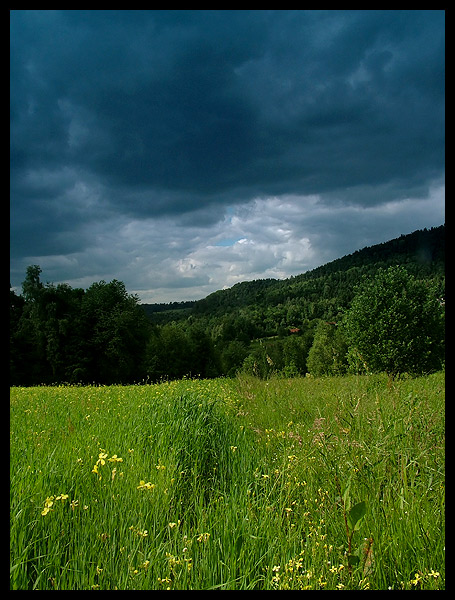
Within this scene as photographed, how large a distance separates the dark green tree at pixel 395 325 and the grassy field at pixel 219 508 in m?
19.9

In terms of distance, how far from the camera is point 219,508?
3.24 metres

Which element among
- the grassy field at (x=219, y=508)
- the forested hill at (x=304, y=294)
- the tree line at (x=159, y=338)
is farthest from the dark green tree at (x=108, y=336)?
the grassy field at (x=219, y=508)

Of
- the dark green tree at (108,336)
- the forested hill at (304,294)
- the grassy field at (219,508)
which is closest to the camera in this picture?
the grassy field at (219,508)

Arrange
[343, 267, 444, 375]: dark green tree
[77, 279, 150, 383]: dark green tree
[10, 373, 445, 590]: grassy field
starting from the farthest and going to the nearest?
[77, 279, 150, 383]: dark green tree < [343, 267, 444, 375]: dark green tree < [10, 373, 445, 590]: grassy field

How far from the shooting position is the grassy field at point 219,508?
2299mm

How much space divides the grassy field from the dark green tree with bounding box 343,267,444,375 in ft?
65.3

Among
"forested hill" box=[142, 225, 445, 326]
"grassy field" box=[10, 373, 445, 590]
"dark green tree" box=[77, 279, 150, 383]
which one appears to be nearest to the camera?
"grassy field" box=[10, 373, 445, 590]

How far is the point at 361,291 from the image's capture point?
2706 cm

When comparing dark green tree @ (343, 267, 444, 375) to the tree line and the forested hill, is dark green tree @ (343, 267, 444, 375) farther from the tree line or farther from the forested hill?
the forested hill

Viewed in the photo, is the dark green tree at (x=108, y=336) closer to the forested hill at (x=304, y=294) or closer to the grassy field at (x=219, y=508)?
the forested hill at (x=304, y=294)

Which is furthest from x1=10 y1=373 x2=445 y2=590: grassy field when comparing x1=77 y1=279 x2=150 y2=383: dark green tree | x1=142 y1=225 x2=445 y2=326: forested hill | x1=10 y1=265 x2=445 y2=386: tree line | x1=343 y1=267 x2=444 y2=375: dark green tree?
x1=142 y1=225 x2=445 y2=326: forested hill

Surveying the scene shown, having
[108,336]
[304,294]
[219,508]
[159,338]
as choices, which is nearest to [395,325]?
[219,508]

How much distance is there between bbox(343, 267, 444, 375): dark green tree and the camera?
24125 mm

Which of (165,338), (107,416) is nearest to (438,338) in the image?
(107,416)
